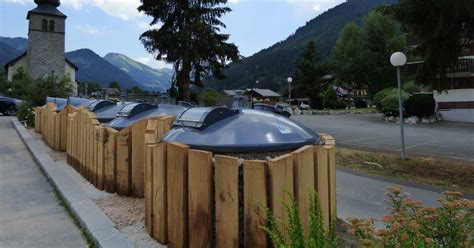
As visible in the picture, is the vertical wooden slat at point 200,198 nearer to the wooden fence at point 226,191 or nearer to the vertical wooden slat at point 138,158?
the wooden fence at point 226,191

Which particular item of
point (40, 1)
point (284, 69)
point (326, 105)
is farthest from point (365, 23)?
point (284, 69)

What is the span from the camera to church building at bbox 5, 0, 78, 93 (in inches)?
2205

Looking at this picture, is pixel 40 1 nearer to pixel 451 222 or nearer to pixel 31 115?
pixel 31 115

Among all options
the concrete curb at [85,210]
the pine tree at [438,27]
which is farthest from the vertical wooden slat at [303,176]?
the pine tree at [438,27]

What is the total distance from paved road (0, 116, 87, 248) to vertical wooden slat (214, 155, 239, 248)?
1.60m

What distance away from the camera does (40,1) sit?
183ft

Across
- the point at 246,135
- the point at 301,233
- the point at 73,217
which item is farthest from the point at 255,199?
the point at 73,217

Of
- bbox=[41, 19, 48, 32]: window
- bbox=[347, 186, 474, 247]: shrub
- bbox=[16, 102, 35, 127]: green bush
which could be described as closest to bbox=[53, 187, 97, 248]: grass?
bbox=[347, 186, 474, 247]: shrub

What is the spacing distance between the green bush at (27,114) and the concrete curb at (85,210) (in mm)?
11072

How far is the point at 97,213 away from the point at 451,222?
3.42 meters

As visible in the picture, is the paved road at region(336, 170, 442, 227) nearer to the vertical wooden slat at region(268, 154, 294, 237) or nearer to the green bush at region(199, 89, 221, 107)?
the vertical wooden slat at region(268, 154, 294, 237)

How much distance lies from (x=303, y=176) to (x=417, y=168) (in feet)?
21.2

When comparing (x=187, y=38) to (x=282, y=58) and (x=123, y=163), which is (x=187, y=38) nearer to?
(x=123, y=163)

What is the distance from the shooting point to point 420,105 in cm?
2327
